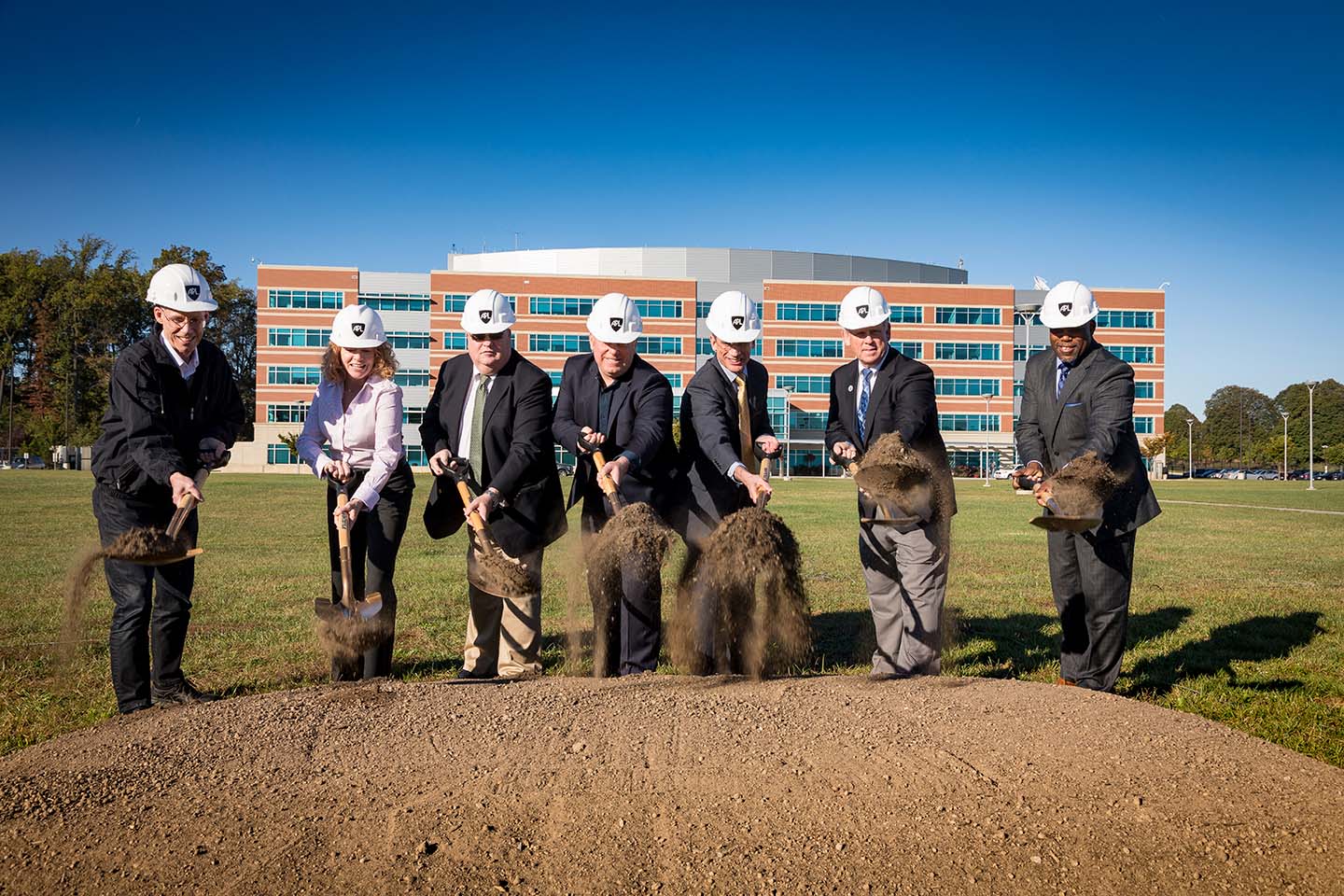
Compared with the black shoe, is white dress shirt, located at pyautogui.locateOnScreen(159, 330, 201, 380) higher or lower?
higher

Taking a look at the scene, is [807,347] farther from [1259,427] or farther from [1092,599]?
[1259,427]

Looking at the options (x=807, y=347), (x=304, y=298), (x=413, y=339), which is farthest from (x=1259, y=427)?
(x=304, y=298)

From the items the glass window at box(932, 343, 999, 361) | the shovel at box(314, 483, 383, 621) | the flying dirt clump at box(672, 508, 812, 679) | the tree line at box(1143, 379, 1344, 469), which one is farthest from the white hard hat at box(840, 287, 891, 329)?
the tree line at box(1143, 379, 1344, 469)

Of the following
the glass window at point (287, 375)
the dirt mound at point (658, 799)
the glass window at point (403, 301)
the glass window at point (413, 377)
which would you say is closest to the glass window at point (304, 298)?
the glass window at point (403, 301)

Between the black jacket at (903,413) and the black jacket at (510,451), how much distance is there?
172cm

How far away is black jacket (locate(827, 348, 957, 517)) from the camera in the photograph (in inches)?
210

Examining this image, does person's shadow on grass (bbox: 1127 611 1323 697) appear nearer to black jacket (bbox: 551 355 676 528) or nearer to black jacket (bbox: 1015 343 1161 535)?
black jacket (bbox: 1015 343 1161 535)

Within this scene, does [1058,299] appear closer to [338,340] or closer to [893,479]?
[893,479]

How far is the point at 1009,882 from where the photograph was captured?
2.91m

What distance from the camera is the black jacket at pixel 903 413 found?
5328 mm

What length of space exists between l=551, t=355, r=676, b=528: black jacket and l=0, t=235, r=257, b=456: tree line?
6451cm

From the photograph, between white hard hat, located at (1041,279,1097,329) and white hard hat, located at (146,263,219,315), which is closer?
white hard hat, located at (146,263,219,315)

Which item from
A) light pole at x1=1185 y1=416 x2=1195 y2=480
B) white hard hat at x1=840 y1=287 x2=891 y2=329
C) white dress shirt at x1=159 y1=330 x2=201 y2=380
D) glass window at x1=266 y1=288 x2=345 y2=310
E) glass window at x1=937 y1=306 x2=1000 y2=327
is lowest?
light pole at x1=1185 y1=416 x2=1195 y2=480

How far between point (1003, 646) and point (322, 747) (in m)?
5.33
